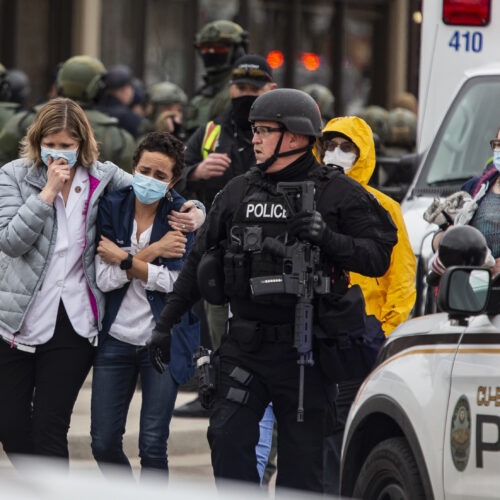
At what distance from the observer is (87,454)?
9.55 m


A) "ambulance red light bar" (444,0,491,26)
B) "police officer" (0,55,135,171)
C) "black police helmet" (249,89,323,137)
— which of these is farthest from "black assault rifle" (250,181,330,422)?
"police officer" (0,55,135,171)

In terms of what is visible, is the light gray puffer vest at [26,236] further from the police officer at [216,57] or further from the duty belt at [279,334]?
the police officer at [216,57]

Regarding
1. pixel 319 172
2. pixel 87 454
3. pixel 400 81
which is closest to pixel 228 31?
pixel 87 454

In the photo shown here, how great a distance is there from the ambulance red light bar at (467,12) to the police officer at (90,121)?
2.32 metres

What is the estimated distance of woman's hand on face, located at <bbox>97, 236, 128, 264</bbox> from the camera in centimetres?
699

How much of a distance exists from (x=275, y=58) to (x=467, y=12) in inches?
600

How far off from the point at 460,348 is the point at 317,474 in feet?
3.38

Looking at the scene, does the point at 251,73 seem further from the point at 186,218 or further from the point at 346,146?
the point at 186,218

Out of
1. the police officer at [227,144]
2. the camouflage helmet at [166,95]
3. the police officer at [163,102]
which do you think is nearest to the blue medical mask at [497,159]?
the police officer at [227,144]

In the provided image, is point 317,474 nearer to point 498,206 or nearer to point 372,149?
point 498,206

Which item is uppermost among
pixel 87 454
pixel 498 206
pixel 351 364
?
pixel 498 206

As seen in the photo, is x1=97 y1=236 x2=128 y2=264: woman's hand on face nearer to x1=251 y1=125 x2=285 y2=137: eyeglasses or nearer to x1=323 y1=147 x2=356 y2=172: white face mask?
x1=251 y1=125 x2=285 y2=137: eyeglasses

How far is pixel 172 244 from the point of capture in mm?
7141

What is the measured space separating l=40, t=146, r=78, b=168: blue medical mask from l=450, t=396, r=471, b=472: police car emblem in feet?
7.48
